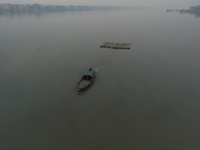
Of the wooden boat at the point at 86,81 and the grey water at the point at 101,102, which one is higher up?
the wooden boat at the point at 86,81

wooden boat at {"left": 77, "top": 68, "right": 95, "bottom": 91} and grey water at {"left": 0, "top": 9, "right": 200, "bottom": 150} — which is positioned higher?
wooden boat at {"left": 77, "top": 68, "right": 95, "bottom": 91}

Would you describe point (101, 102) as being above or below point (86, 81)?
below

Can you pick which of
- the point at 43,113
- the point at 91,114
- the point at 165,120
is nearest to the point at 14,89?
the point at 43,113

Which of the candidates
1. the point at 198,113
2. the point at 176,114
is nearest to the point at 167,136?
the point at 176,114

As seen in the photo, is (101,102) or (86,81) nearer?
(101,102)

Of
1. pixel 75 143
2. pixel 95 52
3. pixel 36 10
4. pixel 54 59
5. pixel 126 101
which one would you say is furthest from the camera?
pixel 36 10

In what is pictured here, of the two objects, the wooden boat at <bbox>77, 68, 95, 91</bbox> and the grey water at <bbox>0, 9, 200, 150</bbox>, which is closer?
the grey water at <bbox>0, 9, 200, 150</bbox>

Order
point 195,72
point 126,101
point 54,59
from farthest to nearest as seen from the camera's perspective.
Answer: point 54,59
point 195,72
point 126,101

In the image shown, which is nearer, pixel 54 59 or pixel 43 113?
pixel 43 113

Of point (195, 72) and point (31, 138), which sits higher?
point (195, 72)

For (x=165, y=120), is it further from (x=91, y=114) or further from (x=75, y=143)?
(x=75, y=143)

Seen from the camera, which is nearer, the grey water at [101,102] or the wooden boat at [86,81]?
the grey water at [101,102]
